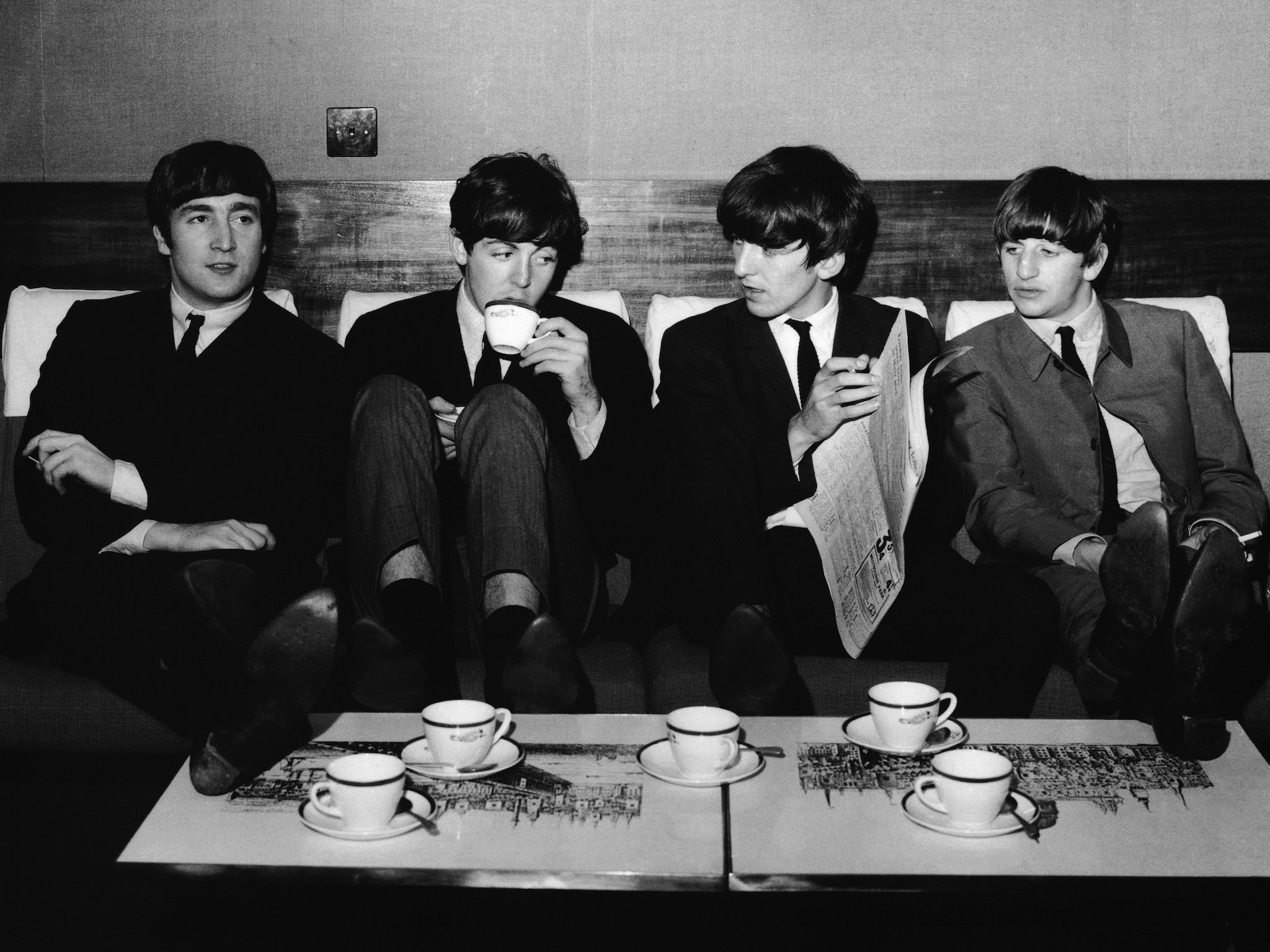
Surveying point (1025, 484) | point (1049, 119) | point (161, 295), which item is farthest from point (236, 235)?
point (1049, 119)

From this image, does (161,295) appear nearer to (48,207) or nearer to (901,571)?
(48,207)

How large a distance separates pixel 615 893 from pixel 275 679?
2.13 feet

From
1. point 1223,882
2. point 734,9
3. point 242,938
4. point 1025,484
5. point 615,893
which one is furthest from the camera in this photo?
point 734,9

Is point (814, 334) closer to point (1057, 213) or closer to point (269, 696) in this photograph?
point (1057, 213)

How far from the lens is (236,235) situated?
2.29 m

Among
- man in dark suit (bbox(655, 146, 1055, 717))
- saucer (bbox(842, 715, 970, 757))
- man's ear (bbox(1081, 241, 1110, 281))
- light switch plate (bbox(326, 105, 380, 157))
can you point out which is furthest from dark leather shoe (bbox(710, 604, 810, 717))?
light switch plate (bbox(326, 105, 380, 157))

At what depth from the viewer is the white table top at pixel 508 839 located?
3.60 ft

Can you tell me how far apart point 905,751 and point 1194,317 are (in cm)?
152

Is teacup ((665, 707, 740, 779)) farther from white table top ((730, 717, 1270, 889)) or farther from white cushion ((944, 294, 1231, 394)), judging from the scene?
white cushion ((944, 294, 1231, 394))

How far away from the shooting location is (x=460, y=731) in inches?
50.8

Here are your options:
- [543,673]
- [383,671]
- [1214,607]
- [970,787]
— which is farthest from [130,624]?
[1214,607]

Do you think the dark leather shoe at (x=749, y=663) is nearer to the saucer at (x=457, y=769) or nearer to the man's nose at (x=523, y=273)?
the saucer at (x=457, y=769)

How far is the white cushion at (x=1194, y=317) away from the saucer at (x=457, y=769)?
147cm

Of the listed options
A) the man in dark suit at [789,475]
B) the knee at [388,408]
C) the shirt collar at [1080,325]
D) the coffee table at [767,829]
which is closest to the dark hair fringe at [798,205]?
the man in dark suit at [789,475]
